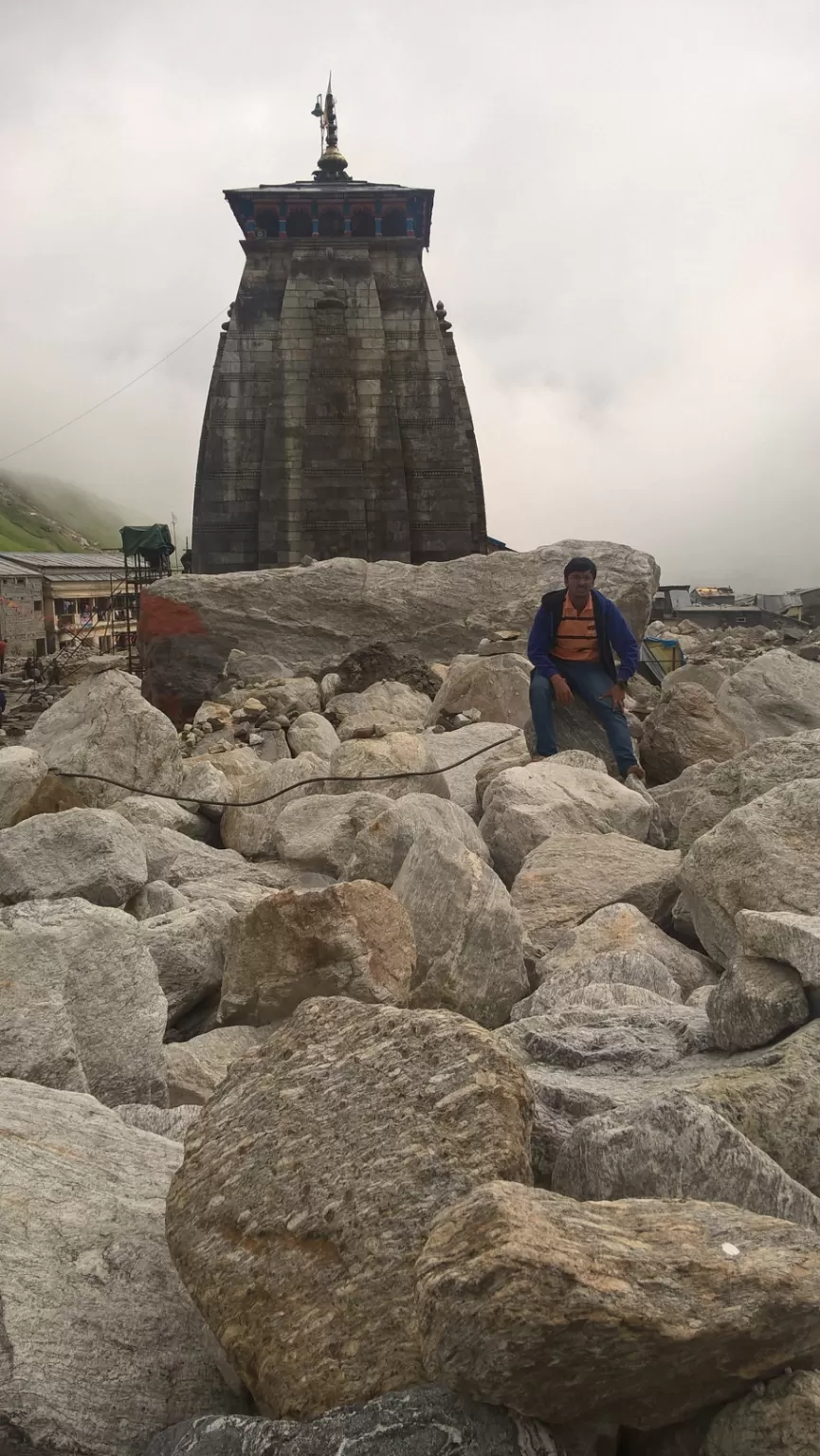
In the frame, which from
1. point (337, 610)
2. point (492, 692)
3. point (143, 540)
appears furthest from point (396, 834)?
point (143, 540)

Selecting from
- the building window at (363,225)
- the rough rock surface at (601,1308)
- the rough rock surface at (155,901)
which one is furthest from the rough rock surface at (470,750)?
the building window at (363,225)

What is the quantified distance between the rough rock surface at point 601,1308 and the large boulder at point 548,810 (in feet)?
11.6

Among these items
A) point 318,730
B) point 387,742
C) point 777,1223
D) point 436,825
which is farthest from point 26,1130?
point 318,730

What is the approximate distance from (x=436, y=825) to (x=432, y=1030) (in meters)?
2.30

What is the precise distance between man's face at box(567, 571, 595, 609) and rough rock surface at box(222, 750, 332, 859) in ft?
6.88

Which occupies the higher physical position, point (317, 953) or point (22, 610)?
point (22, 610)

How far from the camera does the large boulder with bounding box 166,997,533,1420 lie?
1505mm

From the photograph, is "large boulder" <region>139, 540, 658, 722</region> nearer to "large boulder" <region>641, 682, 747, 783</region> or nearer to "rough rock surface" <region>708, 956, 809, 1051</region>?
"large boulder" <region>641, 682, 747, 783</region>

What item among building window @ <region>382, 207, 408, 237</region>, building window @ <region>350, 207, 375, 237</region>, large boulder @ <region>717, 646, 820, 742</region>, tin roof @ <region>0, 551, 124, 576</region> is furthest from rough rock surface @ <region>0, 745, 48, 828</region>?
tin roof @ <region>0, 551, 124, 576</region>

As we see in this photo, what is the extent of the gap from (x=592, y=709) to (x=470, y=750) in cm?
106

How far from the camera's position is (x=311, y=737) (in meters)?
8.41

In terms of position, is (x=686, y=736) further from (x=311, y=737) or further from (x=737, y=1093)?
(x=737, y=1093)

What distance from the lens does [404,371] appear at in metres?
18.9

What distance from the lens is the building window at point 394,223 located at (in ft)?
62.3
